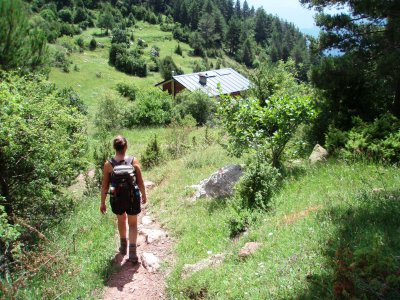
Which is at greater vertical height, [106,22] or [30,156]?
[106,22]

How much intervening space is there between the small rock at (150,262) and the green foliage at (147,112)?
24459 mm

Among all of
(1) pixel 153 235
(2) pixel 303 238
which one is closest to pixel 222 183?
(1) pixel 153 235

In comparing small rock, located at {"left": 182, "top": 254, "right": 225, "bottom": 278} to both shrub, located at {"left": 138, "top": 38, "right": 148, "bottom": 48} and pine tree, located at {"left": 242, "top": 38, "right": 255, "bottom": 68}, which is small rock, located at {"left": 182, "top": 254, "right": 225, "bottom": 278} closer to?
shrub, located at {"left": 138, "top": 38, "right": 148, "bottom": 48}

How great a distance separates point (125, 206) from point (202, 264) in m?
1.51

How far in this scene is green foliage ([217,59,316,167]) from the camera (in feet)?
26.0

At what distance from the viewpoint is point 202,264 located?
5.64m

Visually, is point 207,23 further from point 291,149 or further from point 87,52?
point 291,149

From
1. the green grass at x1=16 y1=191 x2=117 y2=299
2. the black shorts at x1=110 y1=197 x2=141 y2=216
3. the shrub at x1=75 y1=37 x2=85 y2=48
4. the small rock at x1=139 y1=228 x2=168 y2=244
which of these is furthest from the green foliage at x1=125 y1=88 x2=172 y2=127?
the shrub at x1=75 y1=37 x2=85 y2=48

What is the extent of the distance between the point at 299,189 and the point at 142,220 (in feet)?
11.8

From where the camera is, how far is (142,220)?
8.38 m

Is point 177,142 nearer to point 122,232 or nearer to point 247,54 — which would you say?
point 122,232

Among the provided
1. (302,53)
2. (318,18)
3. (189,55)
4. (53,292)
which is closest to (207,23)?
(189,55)

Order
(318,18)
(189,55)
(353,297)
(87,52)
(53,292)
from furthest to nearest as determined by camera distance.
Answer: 1. (189,55)
2. (87,52)
3. (318,18)
4. (53,292)
5. (353,297)

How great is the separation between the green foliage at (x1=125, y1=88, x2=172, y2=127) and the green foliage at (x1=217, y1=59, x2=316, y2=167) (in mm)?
22251
